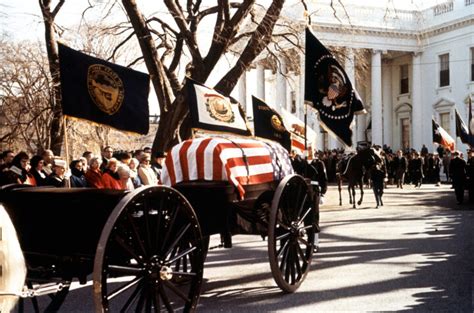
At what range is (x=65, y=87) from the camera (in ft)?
21.8

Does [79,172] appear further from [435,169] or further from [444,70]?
[444,70]

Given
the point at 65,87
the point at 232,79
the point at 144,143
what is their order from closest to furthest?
the point at 65,87 → the point at 232,79 → the point at 144,143

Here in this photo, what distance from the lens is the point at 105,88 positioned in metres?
7.10

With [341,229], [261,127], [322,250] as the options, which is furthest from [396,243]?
[261,127]

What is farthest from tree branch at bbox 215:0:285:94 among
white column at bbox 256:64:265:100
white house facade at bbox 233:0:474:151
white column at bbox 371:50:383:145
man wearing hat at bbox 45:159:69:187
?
white column at bbox 256:64:265:100

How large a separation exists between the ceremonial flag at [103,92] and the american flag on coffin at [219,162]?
2.58 feet

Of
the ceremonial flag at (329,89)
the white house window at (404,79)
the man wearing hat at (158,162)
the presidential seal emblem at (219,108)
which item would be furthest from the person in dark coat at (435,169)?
the presidential seal emblem at (219,108)

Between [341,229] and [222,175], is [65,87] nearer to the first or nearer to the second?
[222,175]

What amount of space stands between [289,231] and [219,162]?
1.32 meters

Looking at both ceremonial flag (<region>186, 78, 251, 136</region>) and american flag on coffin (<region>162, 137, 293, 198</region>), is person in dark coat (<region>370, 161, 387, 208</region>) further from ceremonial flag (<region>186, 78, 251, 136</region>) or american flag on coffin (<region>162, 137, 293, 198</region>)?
american flag on coffin (<region>162, 137, 293, 198</region>)

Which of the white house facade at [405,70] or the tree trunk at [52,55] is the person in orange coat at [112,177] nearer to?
the tree trunk at [52,55]

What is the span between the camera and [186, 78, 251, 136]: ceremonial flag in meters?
8.20

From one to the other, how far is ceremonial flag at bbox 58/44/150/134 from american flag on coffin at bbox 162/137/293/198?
79 cm

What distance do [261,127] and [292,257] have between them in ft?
17.0
